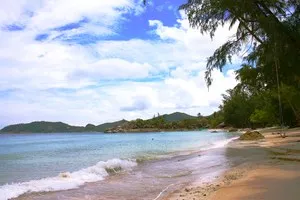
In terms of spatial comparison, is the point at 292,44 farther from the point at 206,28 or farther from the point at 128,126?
the point at 128,126

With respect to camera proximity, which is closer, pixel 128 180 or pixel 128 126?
pixel 128 180

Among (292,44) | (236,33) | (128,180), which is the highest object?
(236,33)

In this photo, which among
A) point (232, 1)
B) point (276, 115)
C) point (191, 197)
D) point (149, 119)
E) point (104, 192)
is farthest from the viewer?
point (149, 119)

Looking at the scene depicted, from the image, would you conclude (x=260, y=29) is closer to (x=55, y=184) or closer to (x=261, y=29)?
(x=261, y=29)

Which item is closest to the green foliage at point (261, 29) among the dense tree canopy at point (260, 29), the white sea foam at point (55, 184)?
the dense tree canopy at point (260, 29)

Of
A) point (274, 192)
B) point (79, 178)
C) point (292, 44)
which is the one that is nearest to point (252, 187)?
point (274, 192)

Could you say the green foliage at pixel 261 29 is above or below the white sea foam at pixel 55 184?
above

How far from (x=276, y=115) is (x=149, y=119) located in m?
137

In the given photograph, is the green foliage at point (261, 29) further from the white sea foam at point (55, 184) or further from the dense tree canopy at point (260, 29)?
the white sea foam at point (55, 184)

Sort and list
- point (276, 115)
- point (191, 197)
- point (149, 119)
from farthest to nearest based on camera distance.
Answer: point (149, 119) → point (276, 115) → point (191, 197)

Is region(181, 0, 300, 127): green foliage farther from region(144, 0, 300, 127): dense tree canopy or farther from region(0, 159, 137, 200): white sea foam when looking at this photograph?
region(0, 159, 137, 200): white sea foam

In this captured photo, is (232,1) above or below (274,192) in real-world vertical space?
above

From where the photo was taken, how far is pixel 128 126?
193750 millimetres

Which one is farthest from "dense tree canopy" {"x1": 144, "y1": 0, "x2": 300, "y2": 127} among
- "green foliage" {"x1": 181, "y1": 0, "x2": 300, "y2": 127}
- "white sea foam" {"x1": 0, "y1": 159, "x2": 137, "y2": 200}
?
"white sea foam" {"x1": 0, "y1": 159, "x2": 137, "y2": 200}
